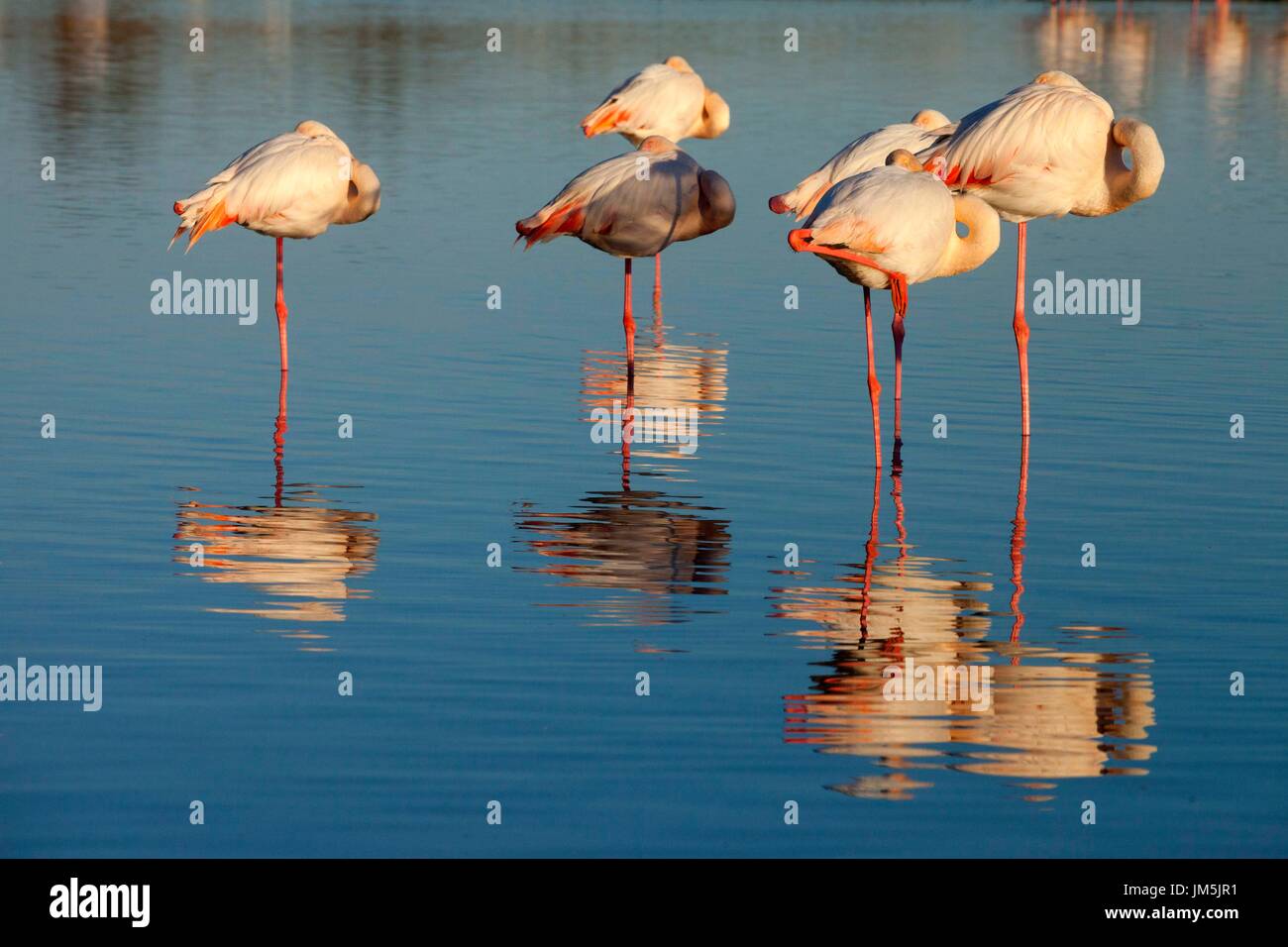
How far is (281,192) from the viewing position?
11.8 m

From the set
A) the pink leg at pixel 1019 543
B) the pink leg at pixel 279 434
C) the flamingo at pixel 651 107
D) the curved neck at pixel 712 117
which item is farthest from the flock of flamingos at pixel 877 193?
the curved neck at pixel 712 117

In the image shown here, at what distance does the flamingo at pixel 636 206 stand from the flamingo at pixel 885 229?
1.21 meters

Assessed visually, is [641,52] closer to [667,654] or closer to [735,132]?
[735,132]

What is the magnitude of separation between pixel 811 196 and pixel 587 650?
4.52 m

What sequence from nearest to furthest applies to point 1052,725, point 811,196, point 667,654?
point 1052,725, point 667,654, point 811,196

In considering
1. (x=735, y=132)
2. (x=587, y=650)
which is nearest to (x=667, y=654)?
(x=587, y=650)

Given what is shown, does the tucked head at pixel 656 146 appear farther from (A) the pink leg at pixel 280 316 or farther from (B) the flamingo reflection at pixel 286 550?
(B) the flamingo reflection at pixel 286 550

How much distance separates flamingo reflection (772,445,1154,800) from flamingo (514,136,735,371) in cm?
348

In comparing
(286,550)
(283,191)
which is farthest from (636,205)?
(286,550)

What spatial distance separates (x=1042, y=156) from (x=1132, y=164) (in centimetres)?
70

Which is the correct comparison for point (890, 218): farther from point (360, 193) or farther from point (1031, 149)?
point (360, 193)

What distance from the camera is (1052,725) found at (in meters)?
6.51

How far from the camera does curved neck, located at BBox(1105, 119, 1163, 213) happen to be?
1106 cm

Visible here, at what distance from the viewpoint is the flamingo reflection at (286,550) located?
7.71 meters
